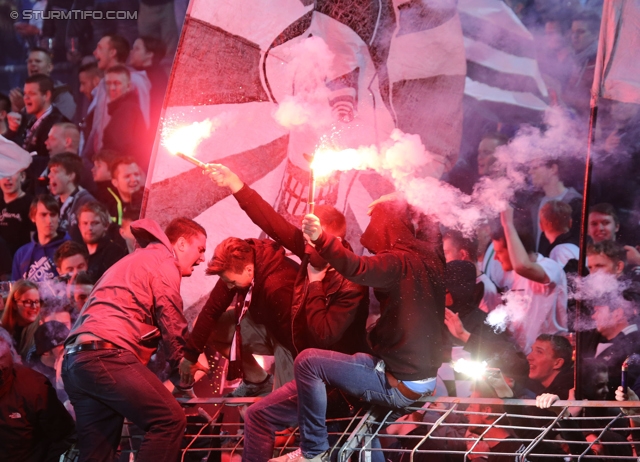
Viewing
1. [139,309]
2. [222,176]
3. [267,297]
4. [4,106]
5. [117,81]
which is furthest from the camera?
[4,106]

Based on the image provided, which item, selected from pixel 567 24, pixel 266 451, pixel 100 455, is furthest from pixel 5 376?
pixel 567 24

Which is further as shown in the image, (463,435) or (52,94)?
(52,94)

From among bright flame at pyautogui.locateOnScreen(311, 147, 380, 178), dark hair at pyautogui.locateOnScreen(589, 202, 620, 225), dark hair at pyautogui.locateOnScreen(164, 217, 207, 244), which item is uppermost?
bright flame at pyautogui.locateOnScreen(311, 147, 380, 178)

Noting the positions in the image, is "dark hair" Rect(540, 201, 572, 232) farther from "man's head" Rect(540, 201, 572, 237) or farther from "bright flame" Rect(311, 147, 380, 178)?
"bright flame" Rect(311, 147, 380, 178)

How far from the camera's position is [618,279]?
4.85 metres

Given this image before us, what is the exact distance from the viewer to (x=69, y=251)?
5828mm

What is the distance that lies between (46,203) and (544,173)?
14.6 ft

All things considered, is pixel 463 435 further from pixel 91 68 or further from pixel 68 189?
pixel 91 68

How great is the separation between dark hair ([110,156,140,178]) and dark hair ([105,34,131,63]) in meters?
0.93

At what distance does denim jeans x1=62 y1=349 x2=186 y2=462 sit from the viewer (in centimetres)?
362

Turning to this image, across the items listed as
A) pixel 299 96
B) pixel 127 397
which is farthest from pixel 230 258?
pixel 299 96

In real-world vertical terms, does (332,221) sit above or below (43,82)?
below

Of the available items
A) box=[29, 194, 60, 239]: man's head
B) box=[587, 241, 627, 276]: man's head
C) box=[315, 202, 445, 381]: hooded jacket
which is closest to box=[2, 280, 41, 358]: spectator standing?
box=[29, 194, 60, 239]: man's head

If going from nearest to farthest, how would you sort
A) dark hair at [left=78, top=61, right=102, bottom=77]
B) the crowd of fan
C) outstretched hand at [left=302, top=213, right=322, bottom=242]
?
outstretched hand at [left=302, top=213, right=322, bottom=242]
the crowd of fan
dark hair at [left=78, top=61, right=102, bottom=77]
